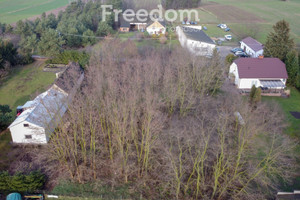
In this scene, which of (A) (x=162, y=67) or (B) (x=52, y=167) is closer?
(B) (x=52, y=167)

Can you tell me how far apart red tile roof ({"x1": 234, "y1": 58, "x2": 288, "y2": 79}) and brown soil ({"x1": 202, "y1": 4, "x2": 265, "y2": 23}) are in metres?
31.7

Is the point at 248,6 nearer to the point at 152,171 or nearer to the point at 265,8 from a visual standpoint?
the point at 265,8

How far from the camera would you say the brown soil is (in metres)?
59.3

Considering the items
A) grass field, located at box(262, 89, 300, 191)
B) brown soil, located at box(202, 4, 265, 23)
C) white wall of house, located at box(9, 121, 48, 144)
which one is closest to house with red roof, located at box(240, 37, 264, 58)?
grass field, located at box(262, 89, 300, 191)

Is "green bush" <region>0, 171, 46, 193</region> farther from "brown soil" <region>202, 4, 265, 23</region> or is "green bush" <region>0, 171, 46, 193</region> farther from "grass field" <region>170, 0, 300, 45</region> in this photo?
"brown soil" <region>202, 4, 265, 23</region>

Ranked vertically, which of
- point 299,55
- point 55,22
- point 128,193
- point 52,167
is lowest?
point 128,193

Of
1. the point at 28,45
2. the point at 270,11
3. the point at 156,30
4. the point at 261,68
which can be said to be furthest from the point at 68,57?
the point at 270,11

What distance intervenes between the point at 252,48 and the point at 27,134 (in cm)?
3395

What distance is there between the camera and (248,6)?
70.1m

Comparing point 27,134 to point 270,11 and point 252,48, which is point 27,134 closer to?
point 252,48

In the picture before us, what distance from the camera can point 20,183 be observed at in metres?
15.9

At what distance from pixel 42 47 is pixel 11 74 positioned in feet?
19.5

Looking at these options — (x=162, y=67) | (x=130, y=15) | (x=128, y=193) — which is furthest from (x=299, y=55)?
(x=130, y=15)

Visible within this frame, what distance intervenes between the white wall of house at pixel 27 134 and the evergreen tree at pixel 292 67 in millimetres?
28527
